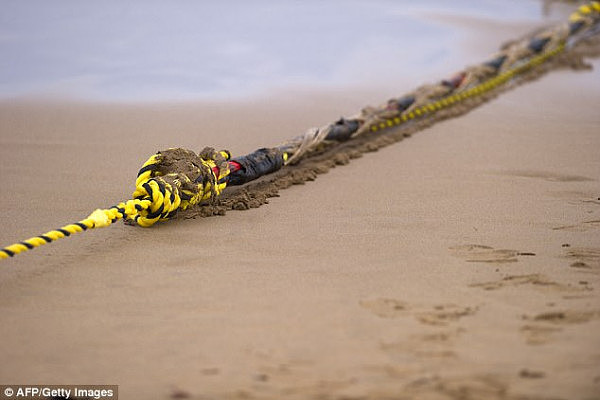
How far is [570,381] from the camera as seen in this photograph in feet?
4.97

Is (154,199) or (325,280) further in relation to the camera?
(154,199)

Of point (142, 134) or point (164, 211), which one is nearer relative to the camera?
point (164, 211)

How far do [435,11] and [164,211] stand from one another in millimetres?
4600

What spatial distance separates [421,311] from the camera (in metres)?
1.83

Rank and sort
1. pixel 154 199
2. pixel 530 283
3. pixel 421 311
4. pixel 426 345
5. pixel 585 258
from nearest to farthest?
pixel 426 345, pixel 421 311, pixel 530 283, pixel 585 258, pixel 154 199

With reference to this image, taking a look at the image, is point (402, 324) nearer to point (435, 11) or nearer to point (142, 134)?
point (142, 134)

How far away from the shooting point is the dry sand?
1.58 meters

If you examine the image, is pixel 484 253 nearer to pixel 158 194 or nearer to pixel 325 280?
pixel 325 280

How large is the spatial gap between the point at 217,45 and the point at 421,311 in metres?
3.76

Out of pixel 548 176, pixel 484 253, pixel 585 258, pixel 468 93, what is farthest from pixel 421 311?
pixel 468 93

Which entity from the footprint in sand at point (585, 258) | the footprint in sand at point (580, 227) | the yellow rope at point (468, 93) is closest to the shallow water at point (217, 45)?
the yellow rope at point (468, 93)

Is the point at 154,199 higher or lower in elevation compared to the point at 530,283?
higher

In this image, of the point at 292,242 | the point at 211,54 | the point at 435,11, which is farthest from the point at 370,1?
the point at 292,242

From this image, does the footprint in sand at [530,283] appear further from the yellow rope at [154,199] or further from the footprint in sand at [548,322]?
the yellow rope at [154,199]
